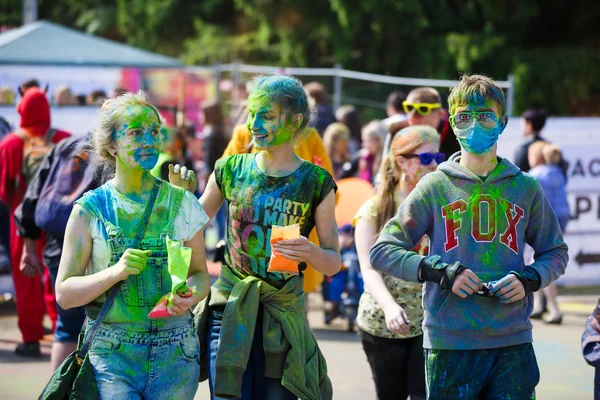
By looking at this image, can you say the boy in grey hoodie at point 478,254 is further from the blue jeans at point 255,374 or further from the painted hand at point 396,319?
the blue jeans at point 255,374

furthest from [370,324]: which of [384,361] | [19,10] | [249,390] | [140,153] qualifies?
[19,10]

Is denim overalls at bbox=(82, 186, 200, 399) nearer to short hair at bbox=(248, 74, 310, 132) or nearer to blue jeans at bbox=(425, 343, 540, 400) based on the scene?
short hair at bbox=(248, 74, 310, 132)

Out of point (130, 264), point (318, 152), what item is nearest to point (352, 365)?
point (318, 152)

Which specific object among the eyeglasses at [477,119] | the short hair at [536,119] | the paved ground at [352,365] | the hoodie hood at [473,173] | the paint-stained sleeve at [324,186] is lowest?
the paved ground at [352,365]

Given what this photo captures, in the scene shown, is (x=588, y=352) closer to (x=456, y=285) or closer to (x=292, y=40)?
(x=456, y=285)

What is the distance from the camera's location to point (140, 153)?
12.8 feet

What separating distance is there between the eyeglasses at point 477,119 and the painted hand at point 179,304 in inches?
50.9

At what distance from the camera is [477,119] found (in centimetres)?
395

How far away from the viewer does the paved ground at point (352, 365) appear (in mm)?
7094

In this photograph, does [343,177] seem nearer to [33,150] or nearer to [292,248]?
[33,150]

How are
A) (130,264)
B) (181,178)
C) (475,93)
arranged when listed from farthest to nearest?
1. (181,178)
2. (475,93)
3. (130,264)

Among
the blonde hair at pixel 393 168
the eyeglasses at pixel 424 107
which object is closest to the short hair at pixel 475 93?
the blonde hair at pixel 393 168

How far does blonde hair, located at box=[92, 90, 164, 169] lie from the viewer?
396cm

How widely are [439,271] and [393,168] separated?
53.7 inches
